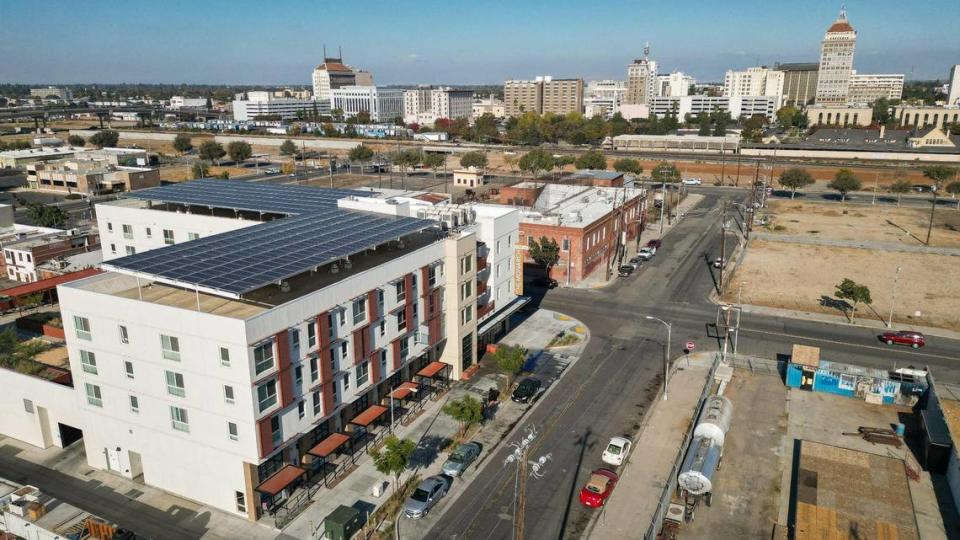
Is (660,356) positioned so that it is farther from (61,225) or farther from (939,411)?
(61,225)

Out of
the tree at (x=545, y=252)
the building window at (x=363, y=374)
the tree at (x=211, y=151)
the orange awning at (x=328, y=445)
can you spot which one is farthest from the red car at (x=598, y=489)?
the tree at (x=211, y=151)

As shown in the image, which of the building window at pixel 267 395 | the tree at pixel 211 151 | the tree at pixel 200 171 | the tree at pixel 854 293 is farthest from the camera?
the tree at pixel 211 151

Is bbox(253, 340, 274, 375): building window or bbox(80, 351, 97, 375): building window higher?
bbox(253, 340, 274, 375): building window

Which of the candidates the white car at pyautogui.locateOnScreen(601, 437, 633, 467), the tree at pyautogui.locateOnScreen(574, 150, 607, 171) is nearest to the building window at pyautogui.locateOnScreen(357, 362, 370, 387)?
the white car at pyautogui.locateOnScreen(601, 437, 633, 467)

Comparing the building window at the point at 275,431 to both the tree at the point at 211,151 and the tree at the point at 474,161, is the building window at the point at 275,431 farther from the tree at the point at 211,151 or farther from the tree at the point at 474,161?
the tree at the point at 211,151

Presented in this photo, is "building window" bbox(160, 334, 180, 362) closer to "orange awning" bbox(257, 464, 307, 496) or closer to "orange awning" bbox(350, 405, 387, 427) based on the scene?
"orange awning" bbox(257, 464, 307, 496)
